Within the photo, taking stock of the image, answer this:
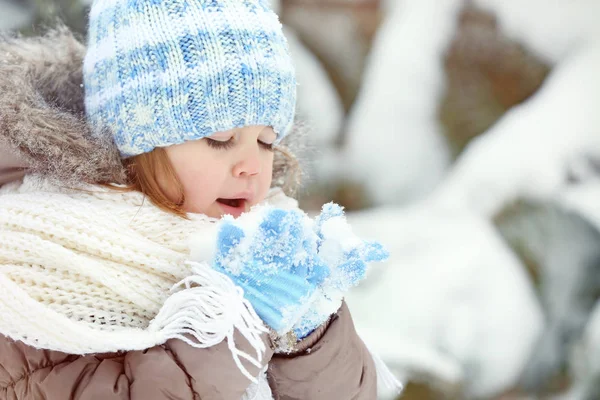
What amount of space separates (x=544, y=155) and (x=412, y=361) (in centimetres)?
81

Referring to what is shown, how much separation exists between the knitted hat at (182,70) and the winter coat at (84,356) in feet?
0.17

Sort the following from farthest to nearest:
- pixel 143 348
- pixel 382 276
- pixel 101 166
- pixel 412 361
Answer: pixel 382 276 → pixel 412 361 → pixel 101 166 → pixel 143 348

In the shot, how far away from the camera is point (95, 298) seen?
0.54 metres

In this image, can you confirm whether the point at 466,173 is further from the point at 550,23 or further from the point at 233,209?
the point at 233,209

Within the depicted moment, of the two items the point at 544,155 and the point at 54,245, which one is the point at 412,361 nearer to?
the point at 544,155

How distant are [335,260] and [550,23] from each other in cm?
186

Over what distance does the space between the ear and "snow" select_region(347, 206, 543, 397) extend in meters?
1.09

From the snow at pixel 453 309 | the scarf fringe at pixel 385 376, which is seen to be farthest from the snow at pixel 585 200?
the scarf fringe at pixel 385 376

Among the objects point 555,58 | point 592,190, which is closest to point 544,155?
point 592,190

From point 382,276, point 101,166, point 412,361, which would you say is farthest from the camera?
point 382,276

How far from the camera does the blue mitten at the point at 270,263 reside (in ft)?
1.72

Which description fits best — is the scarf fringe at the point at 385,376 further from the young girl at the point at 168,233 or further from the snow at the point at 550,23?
the snow at the point at 550,23

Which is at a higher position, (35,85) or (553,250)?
(35,85)

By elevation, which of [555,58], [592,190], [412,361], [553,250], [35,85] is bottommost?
[412,361]
